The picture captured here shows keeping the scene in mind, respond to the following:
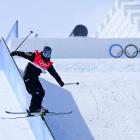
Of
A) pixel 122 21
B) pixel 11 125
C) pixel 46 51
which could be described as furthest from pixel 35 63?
pixel 122 21

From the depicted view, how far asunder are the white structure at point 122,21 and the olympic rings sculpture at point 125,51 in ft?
54.2

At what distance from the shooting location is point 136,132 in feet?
46.8

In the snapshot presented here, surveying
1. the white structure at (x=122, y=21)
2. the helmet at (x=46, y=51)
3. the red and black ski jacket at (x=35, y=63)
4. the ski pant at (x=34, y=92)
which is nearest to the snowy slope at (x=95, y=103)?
the ski pant at (x=34, y=92)

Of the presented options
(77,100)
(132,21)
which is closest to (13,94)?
(77,100)

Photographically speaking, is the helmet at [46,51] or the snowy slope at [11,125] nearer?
the helmet at [46,51]

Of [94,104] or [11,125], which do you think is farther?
[94,104]

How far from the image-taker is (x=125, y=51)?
73.0ft

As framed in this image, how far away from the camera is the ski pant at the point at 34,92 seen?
12.2 meters

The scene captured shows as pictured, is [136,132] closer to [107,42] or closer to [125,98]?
[125,98]

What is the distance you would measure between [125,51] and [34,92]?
10.5 metres

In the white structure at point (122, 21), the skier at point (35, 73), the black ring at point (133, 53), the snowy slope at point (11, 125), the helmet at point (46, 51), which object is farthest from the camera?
the white structure at point (122, 21)

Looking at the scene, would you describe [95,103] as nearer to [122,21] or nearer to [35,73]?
[35,73]

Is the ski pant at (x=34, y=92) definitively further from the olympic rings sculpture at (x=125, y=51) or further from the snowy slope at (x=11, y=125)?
the olympic rings sculpture at (x=125, y=51)

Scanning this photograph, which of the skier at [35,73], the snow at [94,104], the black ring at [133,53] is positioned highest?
the skier at [35,73]
